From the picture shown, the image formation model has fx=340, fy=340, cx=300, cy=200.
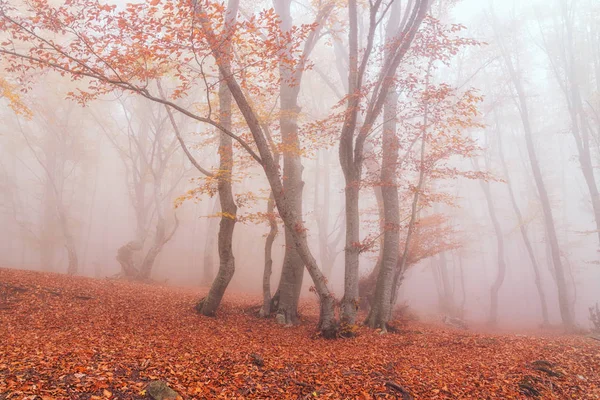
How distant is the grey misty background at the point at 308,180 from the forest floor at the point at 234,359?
4623 millimetres

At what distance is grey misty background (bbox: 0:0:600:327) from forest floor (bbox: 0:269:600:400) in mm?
4623

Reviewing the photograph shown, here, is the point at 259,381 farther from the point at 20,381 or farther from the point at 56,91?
the point at 56,91

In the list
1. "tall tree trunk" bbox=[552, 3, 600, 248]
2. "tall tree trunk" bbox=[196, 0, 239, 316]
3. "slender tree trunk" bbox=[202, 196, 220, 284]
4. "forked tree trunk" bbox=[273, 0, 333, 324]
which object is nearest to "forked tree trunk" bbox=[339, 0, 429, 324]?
"forked tree trunk" bbox=[273, 0, 333, 324]

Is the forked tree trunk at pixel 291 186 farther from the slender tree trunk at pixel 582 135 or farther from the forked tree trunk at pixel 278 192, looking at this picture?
the slender tree trunk at pixel 582 135

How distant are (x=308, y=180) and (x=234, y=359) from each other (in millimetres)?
30285

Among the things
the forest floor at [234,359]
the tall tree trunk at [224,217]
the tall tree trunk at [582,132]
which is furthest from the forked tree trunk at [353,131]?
the tall tree trunk at [582,132]

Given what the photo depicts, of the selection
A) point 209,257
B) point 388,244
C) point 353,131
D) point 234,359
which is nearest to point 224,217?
point 353,131

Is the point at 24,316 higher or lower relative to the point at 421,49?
lower

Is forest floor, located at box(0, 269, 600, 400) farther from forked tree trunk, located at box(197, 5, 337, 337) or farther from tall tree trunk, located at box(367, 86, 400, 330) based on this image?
tall tree trunk, located at box(367, 86, 400, 330)

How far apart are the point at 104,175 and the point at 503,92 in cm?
4239

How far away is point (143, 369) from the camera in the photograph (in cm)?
394

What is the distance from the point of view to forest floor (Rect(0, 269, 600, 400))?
3680 mm

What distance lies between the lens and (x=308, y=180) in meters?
34.7

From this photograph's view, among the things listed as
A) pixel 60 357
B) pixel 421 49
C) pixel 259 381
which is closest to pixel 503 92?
pixel 421 49
